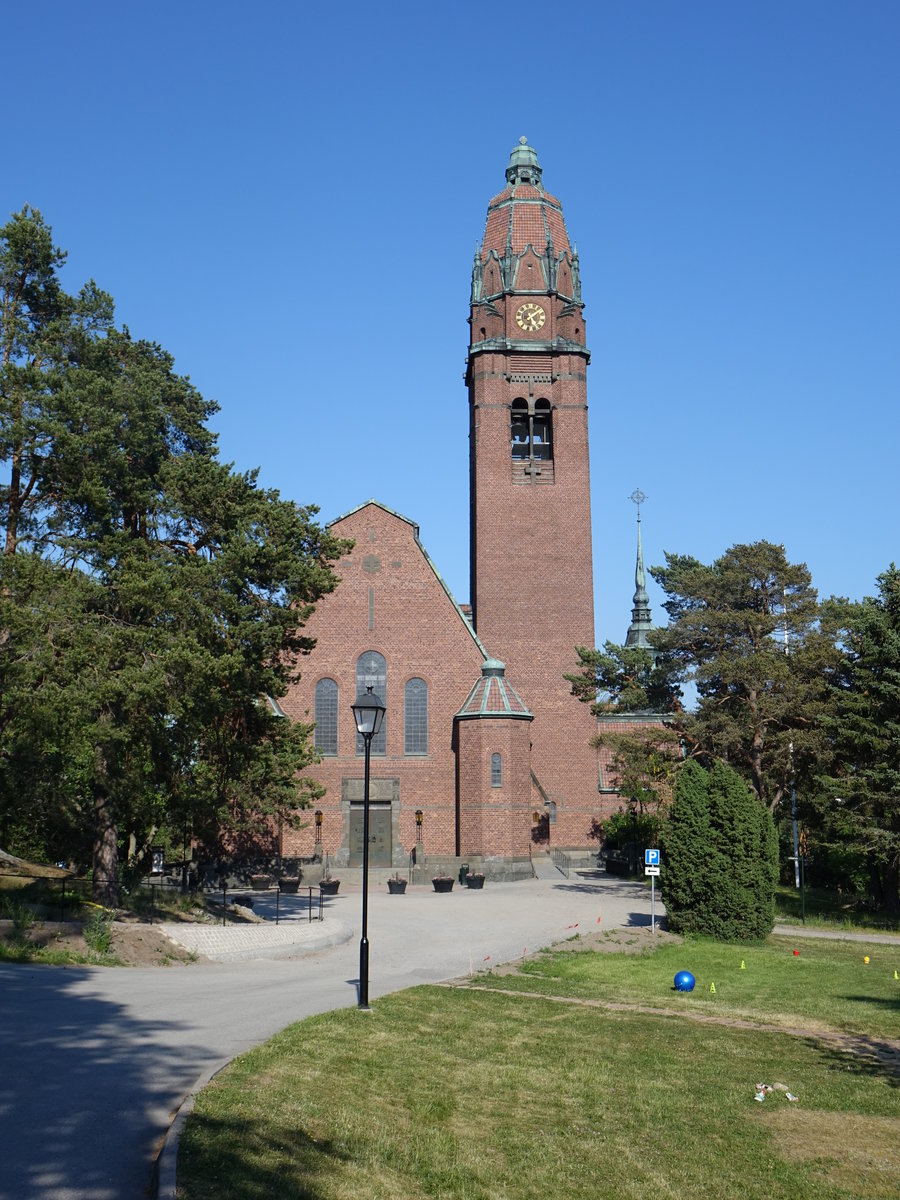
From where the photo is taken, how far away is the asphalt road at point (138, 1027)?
7.74 m

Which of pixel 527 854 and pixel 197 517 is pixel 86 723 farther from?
pixel 527 854

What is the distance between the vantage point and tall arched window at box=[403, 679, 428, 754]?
4319cm

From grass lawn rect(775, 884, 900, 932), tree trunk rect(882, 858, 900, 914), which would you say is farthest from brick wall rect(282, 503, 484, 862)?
tree trunk rect(882, 858, 900, 914)

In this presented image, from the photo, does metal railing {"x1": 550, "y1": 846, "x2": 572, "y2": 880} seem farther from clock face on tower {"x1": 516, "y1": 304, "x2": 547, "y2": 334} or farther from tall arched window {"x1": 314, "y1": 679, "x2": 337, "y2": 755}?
clock face on tower {"x1": 516, "y1": 304, "x2": 547, "y2": 334}

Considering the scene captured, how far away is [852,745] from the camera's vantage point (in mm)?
30672

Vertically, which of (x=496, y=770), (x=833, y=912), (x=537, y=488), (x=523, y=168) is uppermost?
(x=523, y=168)

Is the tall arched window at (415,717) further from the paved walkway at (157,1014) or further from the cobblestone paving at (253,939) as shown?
the cobblestone paving at (253,939)

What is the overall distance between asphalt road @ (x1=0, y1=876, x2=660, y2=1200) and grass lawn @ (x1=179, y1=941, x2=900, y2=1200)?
0.55 m

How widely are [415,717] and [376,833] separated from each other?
4.86m

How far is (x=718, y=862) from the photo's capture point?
81.8ft

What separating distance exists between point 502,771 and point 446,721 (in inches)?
130

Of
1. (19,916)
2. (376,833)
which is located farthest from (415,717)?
(19,916)

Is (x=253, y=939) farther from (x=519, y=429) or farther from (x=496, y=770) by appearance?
(x=519, y=429)

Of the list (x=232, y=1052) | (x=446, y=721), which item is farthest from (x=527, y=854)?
(x=232, y=1052)
